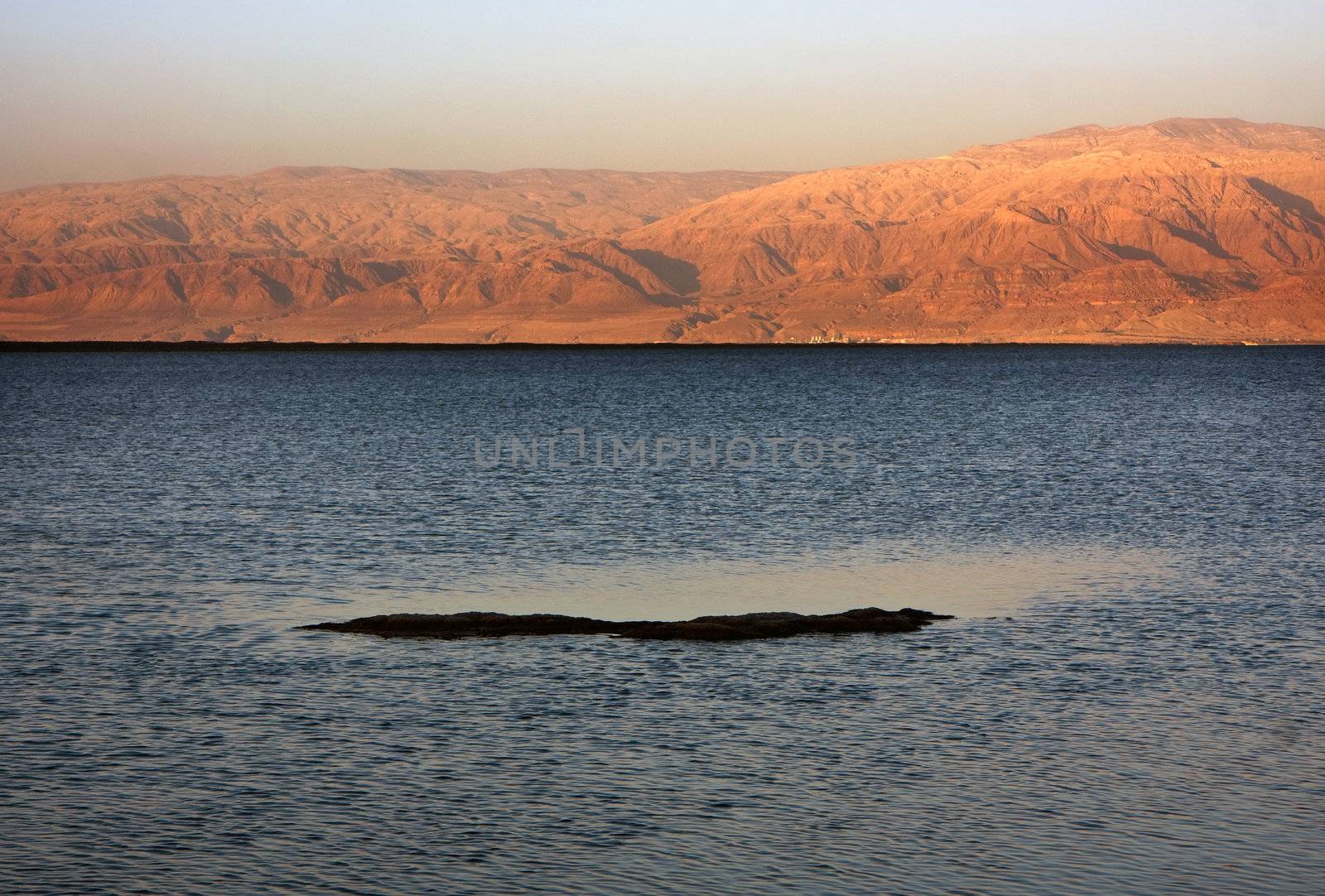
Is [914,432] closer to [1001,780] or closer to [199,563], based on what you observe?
[199,563]

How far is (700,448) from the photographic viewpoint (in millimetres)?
83625

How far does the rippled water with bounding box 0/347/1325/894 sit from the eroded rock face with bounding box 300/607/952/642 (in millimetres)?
728

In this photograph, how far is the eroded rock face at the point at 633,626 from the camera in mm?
28812

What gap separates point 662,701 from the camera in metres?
24.0

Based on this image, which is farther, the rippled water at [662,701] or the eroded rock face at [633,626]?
the eroded rock face at [633,626]

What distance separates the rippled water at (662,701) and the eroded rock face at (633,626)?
0.73 m

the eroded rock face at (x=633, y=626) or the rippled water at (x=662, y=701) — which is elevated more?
the eroded rock face at (x=633, y=626)

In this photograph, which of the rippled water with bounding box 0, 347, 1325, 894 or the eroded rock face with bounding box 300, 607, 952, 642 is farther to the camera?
the eroded rock face with bounding box 300, 607, 952, 642

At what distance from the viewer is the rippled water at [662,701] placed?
56.3 feet

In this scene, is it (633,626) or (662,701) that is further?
(633,626)

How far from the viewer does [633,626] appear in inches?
1168

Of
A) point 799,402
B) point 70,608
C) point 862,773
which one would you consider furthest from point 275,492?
point 799,402

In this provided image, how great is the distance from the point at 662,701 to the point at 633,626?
5.75 metres

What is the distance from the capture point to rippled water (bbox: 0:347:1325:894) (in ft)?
56.3
